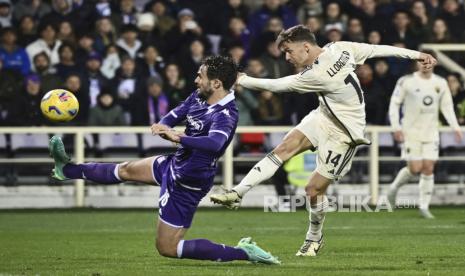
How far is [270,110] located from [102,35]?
10.7 ft

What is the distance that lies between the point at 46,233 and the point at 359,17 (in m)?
8.74

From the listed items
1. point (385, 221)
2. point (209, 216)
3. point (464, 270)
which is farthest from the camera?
point (209, 216)

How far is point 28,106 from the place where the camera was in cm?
1786

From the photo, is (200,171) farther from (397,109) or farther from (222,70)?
(397,109)

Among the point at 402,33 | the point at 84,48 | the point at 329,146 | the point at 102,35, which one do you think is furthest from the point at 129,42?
the point at 329,146

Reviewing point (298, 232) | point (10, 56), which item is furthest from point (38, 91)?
point (298, 232)

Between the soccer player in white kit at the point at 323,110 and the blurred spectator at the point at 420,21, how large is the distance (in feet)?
30.7

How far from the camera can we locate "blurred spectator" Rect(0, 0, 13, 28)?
19234mm

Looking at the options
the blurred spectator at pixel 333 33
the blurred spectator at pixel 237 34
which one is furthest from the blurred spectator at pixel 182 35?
Answer: the blurred spectator at pixel 333 33

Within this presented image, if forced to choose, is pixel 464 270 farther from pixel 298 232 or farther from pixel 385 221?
pixel 385 221

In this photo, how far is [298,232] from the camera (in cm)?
1380

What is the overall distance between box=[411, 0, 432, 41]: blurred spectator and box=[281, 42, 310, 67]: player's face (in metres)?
9.79

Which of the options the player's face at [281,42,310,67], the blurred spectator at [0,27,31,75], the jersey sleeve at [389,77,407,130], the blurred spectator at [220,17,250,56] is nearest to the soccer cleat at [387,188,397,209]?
the jersey sleeve at [389,77,407,130]

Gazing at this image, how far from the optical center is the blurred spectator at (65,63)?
18.2 m
